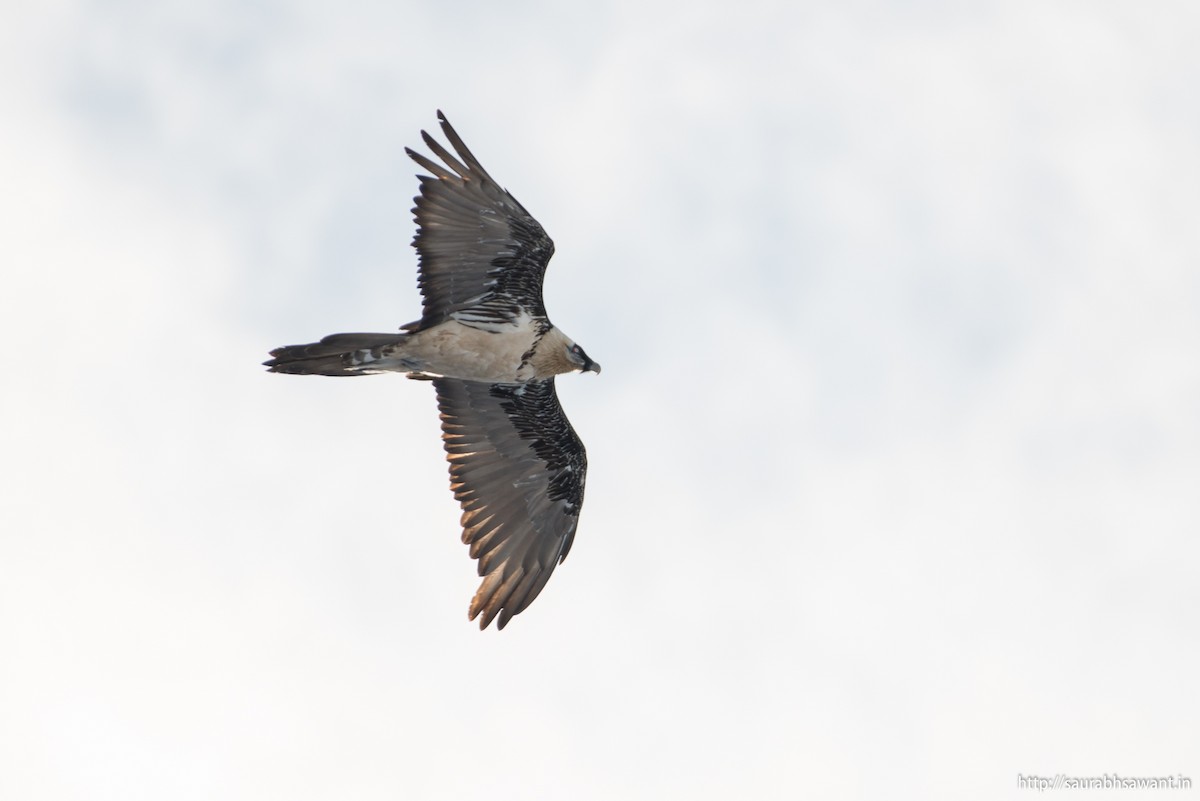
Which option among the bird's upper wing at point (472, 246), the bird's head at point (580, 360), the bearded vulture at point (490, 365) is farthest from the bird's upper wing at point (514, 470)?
the bird's upper wing at point (472, 246)

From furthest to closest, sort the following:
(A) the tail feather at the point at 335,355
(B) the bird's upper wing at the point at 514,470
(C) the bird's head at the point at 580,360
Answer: (B) the bird's upper wing at the point at 514,470 → (C) the bird's head at the point at 580,360 → (A) the tail feather at the point at 335,355

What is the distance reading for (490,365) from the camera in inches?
655

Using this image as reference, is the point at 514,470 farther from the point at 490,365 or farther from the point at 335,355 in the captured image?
the point at 335,355

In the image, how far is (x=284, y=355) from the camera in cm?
1542

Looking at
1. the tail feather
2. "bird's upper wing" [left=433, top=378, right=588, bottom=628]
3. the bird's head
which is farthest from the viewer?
"bird's upper wing" [left=433, top=378, right=588, bottom=628]

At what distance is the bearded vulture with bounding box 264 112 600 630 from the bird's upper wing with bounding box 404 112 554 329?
0.5 inches

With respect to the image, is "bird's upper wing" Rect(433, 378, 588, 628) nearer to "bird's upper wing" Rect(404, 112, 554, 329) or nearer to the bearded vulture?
the bearded vulture

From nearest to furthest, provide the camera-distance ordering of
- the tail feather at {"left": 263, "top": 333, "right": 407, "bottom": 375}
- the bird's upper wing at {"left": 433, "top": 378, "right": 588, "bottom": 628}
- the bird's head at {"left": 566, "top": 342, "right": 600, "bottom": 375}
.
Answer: the tail feather at {"left": 263, "top": 333, "right": 407, "bottom": 375} → the bird's head at {"left": 566, "top": 342, "right": 600, "bottom": 375} → the bird's upper wing at {"left": 433, "top": 378, "right": 588, "bottom": 628}

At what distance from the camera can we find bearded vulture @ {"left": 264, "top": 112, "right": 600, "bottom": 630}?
15.7 meters

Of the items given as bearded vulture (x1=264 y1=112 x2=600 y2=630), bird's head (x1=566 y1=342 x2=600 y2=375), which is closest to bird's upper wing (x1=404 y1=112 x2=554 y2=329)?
bearded vulture (x1=264 y1=112 x2=600 y2=630)

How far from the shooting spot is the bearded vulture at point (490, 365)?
51.5ft

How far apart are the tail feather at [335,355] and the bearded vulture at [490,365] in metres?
0.01

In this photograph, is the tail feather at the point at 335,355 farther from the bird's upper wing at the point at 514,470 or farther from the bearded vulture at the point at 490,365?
the bird's upper wing at the point at 514,470

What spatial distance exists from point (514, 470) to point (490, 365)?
1.71 meters
